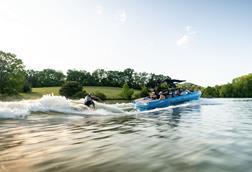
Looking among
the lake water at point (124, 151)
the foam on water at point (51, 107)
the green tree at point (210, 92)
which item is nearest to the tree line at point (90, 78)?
the green tree at point (210, 92)

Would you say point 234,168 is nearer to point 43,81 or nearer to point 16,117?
point 16,117

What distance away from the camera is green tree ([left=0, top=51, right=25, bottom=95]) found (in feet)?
241

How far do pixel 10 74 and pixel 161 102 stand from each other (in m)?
50.5

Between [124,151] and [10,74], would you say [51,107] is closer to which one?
[124,151]

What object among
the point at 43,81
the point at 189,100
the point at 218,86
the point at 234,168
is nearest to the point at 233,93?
the point at 218,86

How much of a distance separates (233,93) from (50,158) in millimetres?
125886

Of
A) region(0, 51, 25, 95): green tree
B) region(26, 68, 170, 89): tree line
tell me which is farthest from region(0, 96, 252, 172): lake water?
region(26, 68, 170, 89): tree line

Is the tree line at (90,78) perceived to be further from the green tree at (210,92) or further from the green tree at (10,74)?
the green tree at (10,74)

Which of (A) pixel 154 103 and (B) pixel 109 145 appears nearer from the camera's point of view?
(B) pixel 109 145

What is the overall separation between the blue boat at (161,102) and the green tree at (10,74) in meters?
44.0

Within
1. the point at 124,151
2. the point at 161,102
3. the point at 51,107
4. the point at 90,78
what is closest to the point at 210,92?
the point at 90,78

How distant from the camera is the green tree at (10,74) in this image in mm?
73375

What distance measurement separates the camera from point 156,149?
1045cm

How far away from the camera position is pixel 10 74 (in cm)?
7600
